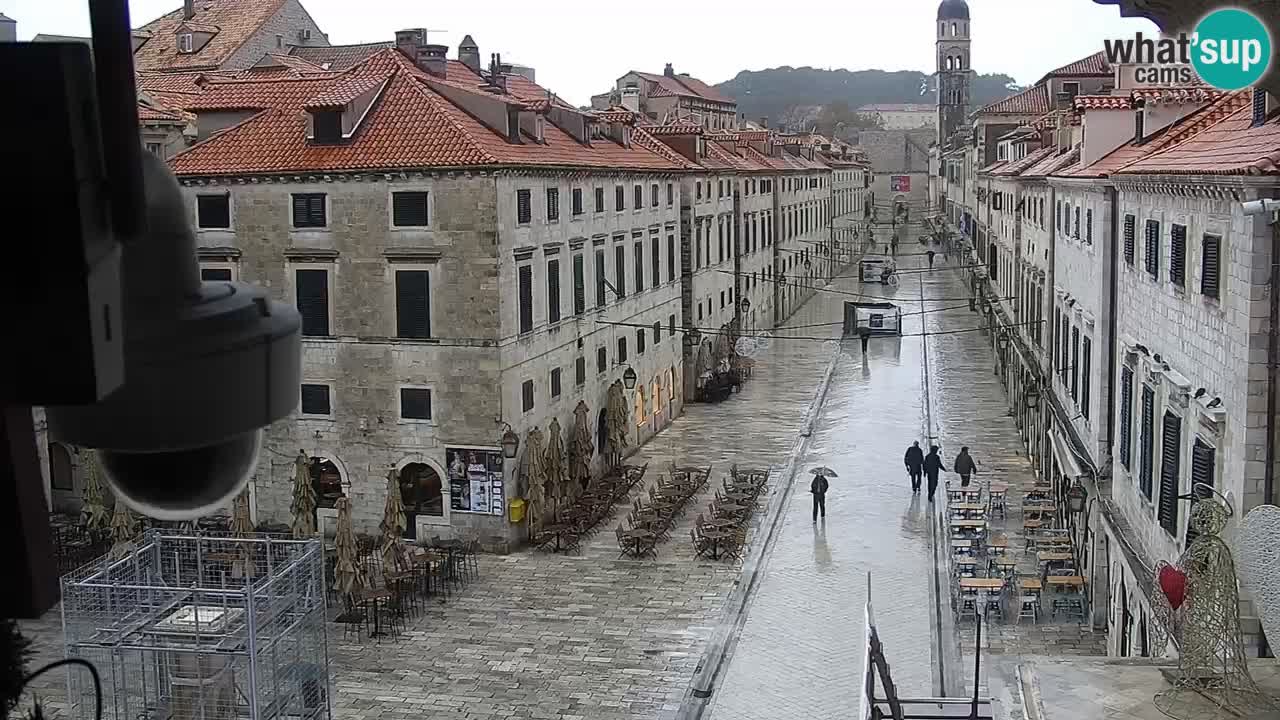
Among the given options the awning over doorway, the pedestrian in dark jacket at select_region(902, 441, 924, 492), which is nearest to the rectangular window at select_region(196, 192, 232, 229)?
the pedestrian in dark jacket at select_region(902, 441, 924, 492)

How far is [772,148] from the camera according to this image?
229ft

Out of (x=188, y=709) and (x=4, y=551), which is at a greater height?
(x=4, y=551)

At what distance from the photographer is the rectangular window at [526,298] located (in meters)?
28.1

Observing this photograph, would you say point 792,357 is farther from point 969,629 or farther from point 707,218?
point 969,629

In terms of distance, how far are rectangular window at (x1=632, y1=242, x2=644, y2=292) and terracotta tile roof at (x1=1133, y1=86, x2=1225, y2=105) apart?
16595 millimetres

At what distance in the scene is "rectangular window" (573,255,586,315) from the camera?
3209 cm

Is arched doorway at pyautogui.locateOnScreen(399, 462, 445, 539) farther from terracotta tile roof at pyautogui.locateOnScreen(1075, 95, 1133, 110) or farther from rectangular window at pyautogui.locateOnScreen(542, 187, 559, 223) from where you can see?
terracotta tile roof at pyautogui.locateOnScreen(1075, 95, 1133, 110)

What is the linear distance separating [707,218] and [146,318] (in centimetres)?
4700

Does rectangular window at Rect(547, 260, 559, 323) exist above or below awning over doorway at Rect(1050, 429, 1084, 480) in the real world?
above

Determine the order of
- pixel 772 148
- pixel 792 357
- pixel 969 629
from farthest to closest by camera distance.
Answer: pixel 772 148 < pixel 792 357 < pixel 969 629

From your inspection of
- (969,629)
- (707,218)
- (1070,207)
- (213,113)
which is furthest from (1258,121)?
(707,218)

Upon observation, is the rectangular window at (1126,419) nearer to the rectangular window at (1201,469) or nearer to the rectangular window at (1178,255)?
the rectangular window at (1178,255)

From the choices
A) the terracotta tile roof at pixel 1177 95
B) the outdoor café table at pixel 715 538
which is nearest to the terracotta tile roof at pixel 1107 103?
the terracotta tile roof at pixel 1177 95

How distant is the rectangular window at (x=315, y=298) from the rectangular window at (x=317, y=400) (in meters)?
1.16
